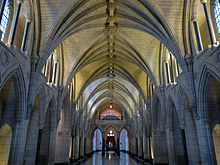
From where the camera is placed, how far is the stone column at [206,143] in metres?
10.1

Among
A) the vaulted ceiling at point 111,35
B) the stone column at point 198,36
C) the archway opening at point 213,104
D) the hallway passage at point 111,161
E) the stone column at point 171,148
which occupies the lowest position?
the hallway passage at point 111,161

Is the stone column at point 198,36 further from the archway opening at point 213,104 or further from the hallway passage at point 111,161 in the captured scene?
the hallway passage at point 111,161

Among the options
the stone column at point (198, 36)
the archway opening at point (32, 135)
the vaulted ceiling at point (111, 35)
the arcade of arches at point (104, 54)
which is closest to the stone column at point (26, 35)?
the arcade of arches at point (104, 54)

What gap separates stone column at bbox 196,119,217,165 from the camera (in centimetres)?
1012

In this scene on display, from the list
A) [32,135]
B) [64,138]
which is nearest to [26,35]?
[32,135]

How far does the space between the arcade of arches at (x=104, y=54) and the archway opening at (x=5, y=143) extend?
0.06 metres

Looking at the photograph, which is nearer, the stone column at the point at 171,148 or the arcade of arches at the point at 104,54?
the arcade of arches at the point at 104,54

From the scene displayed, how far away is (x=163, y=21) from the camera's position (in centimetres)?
1295

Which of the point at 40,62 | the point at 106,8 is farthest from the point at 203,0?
the point at 40,62

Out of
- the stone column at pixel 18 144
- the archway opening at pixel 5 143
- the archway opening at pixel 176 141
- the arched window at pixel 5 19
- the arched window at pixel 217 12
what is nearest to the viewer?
the arched window at pixel 5 19

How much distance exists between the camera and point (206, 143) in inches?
408

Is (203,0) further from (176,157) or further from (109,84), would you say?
(109,84)

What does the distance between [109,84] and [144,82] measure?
387 inches

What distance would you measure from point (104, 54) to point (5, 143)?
44.3 ft
